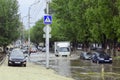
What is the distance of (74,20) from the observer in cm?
7269

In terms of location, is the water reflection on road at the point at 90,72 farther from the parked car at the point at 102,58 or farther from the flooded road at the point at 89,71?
the parked car at the point at 102,58

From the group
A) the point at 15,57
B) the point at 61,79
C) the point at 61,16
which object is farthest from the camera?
Result: the point at 61,16

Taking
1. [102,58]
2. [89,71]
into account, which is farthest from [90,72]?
[102,58]

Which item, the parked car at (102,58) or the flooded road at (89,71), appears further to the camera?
the parked car at (102,58)

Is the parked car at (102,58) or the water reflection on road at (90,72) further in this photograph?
the parked car at (102,58)

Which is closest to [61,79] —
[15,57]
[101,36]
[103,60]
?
[15,57]

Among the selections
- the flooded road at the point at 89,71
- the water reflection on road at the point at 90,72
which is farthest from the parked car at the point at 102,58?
the water reflection on road at the point at 90,72

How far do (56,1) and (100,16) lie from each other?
2903 cm

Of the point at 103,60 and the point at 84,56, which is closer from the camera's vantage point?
the point at 103,60

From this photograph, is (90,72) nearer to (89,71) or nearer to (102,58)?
(89,71)

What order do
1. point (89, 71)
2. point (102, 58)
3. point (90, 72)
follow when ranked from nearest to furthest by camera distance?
point (90, 72), point (89, 71), point (102, 58)

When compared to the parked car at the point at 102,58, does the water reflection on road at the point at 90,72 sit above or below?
below

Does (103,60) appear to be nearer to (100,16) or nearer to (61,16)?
(100,16)

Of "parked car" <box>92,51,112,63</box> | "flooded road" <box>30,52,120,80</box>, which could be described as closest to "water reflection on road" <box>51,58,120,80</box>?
"flooded road" <box>30,52,120,80</box>
